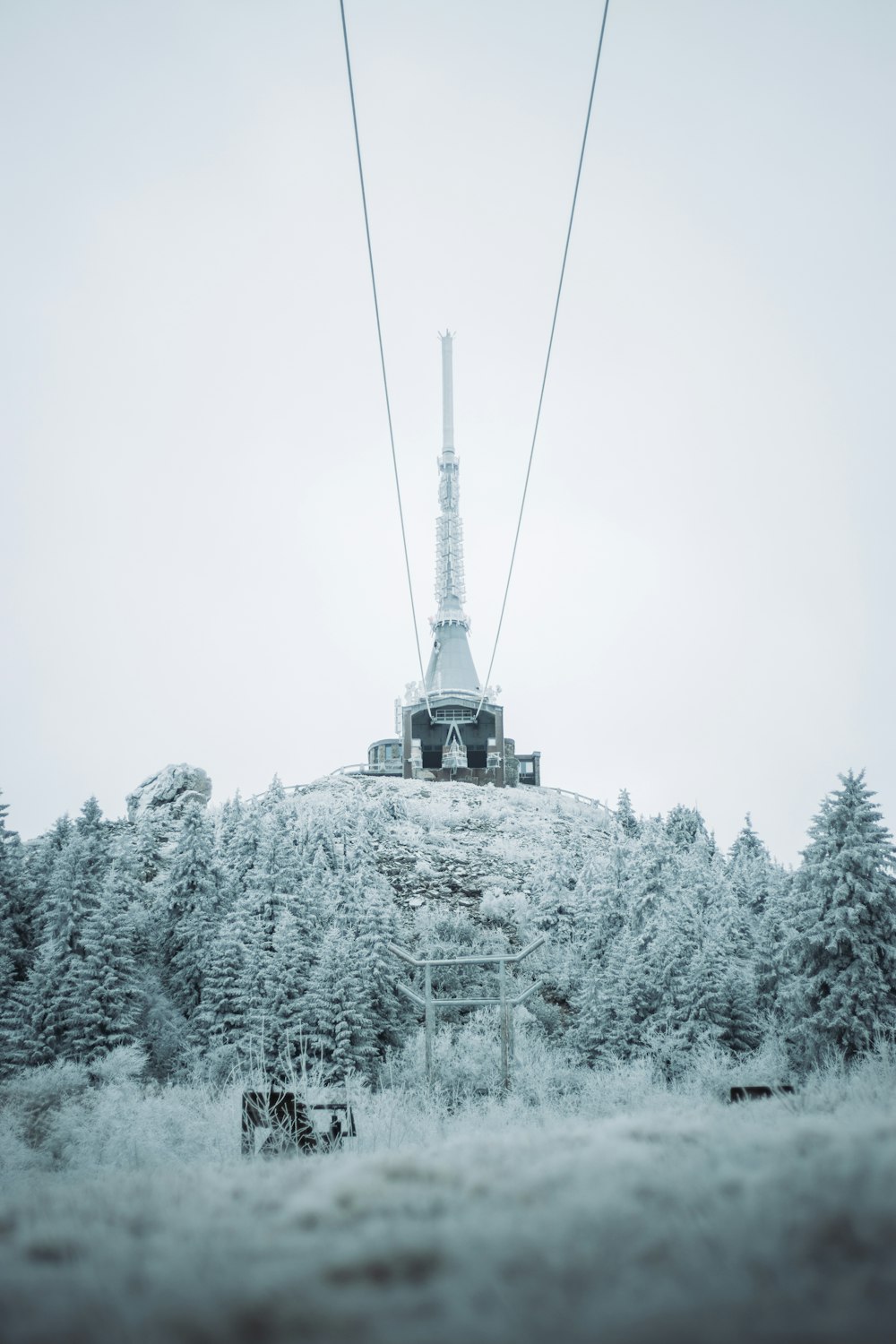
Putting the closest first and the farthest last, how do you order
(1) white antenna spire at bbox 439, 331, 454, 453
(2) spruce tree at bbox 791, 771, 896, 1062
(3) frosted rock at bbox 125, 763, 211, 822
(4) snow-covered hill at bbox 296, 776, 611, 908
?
(2) spruce tree at bbox 791, 771, 896, 1062 < (4) snow-covered hill at bbox 296, 776, 611, 908 < (3) frosted rock at bbox 125, 763, 211, 822 < (1) white antenna spire at bbox 439, 331, 454, 453

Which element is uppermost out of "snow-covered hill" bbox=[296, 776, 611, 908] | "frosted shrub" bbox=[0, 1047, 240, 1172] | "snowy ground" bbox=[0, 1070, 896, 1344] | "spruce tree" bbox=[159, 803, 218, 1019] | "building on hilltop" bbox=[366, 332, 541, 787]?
"building on hilltop" bbox=[366, 332, 541, 787]

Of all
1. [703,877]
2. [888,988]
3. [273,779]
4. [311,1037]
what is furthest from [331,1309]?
[273,779]

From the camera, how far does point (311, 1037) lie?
32.8 meters

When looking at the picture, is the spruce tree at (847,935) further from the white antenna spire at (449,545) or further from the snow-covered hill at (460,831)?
the white antenna spire at (449,545)

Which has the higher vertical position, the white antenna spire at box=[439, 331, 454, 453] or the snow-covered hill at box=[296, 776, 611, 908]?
the white antenna spire at box=[439, 331, 454, 453]

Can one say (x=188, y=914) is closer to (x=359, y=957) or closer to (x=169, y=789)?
(x=359, y=957)

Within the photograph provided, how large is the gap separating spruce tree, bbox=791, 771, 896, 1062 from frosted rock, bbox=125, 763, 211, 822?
53.7 m

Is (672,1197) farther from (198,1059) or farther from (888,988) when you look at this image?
(198,1059)

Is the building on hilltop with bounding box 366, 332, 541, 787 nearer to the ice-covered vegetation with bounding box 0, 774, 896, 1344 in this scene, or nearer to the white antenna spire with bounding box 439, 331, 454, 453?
the ice-covered vegetation with bounding box 0, 774, 896, 1344

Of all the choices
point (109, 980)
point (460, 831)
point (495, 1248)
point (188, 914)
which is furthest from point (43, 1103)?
point (460, 831)

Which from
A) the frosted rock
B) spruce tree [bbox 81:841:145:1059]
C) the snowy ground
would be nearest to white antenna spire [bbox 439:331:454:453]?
the frosted rock

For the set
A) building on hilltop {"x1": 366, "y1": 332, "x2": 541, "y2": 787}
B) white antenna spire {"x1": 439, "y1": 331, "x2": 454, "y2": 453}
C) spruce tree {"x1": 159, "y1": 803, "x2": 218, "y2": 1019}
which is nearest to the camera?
spruce tree {"x1": 159, "y1": 803, "x2": 218, "y2": 1019}

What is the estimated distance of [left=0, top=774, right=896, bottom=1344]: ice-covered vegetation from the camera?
3754 mm

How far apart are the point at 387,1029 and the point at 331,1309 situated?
34.0 metres
